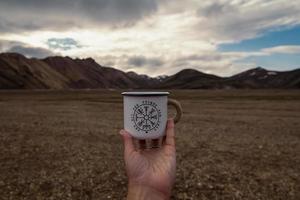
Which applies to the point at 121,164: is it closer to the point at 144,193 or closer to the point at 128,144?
the point at 128,144

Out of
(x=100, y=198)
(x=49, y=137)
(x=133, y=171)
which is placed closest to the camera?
(x=133, y=171)

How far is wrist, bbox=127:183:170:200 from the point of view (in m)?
2.67

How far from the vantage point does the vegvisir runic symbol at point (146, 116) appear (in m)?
3.00

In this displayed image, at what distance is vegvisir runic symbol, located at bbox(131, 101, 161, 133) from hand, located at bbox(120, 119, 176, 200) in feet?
0.50

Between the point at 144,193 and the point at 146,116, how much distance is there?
0.66m

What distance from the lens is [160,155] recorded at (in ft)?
9.75

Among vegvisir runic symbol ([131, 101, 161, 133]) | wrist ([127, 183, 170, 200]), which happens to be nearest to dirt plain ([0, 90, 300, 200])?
vegvisir runic symbol ([131, 101, 161, 133])

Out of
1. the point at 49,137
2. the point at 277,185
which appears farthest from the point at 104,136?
the point at 277,185

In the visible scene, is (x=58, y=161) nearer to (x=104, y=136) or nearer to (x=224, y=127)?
(x=104, y=136)

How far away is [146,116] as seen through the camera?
302cm

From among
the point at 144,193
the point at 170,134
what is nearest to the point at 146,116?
the point at 170,134

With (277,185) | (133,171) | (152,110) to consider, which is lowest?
(277,185)

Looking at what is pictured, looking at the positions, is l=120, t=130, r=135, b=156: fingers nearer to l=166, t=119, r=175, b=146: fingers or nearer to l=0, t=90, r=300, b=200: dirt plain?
l=166, t=119, r=175, b=146: fingers

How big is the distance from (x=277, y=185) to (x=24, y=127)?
14.9 meters
